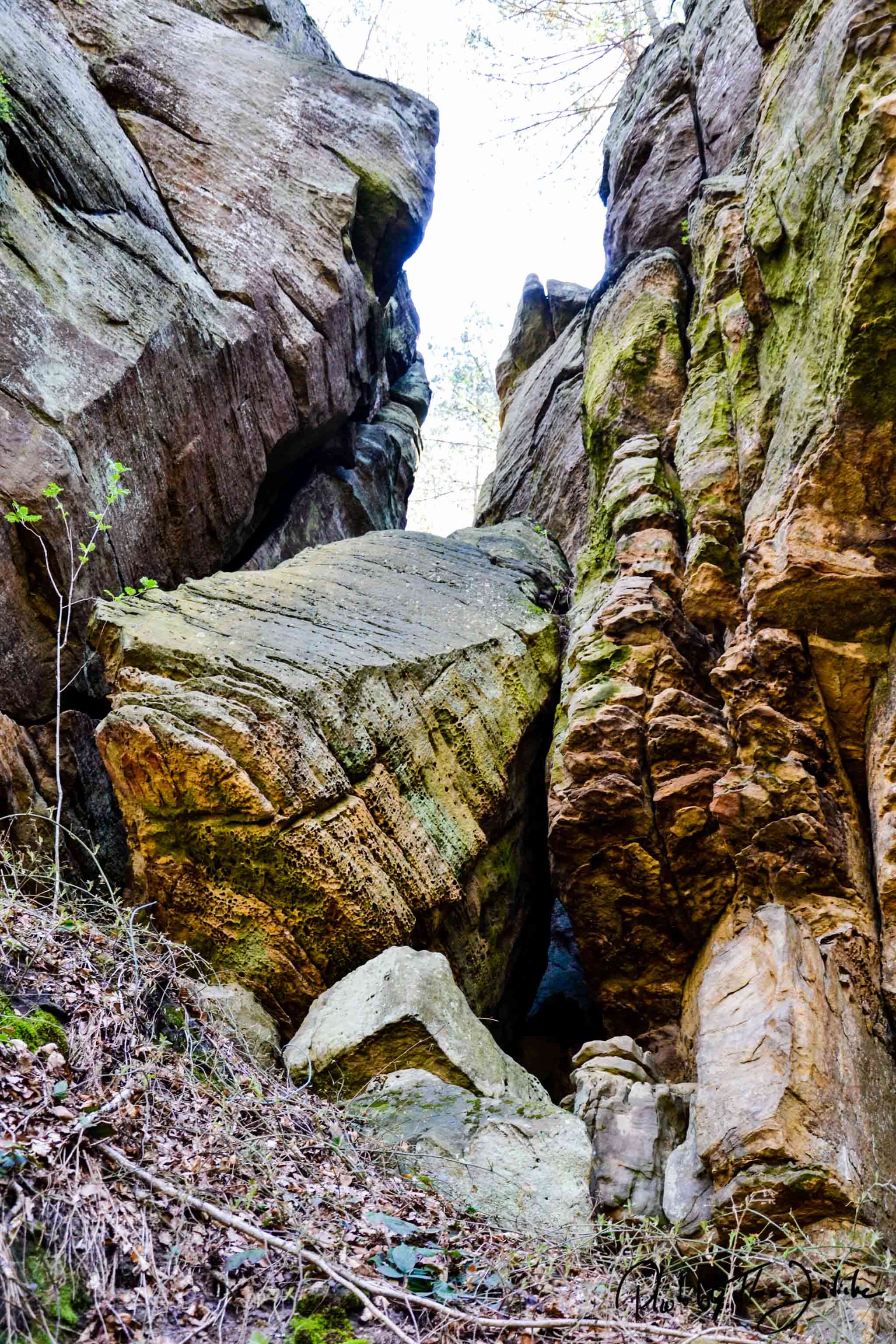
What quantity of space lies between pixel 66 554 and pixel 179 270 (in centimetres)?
466

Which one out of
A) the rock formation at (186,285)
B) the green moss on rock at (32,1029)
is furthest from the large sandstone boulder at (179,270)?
the green moss on rock at (32,1029)

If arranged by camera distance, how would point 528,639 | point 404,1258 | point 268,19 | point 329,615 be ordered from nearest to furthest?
point 404,1258, point 329,615, point 528,639, point 268,19

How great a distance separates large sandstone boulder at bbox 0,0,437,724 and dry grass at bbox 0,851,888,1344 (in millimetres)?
4276

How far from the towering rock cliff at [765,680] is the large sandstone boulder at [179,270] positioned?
4.95 metres

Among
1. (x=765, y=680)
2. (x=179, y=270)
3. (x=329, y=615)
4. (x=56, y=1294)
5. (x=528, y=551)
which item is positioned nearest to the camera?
(x=56, y=1294)

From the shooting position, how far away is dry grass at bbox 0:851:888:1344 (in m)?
3.17

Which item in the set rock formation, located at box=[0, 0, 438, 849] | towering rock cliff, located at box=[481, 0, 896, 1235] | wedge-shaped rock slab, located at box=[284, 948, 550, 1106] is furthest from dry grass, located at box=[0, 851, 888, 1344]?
rock formation, located at box=[0, 0, 438, 849]

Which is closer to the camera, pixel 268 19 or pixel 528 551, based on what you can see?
pixel 528 551

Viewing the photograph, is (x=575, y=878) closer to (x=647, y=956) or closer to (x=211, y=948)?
(x=647, y=956)

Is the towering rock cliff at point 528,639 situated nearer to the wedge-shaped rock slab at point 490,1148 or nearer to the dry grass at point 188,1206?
the wedge-shaped rock slab at point 490,1148

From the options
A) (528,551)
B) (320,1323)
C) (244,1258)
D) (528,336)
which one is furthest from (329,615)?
(528,336)

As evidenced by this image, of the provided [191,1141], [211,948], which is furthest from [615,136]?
[191,1141]

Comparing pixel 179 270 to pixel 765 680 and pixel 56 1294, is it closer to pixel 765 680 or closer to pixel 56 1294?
pixel 765 680

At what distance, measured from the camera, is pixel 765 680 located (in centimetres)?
725
